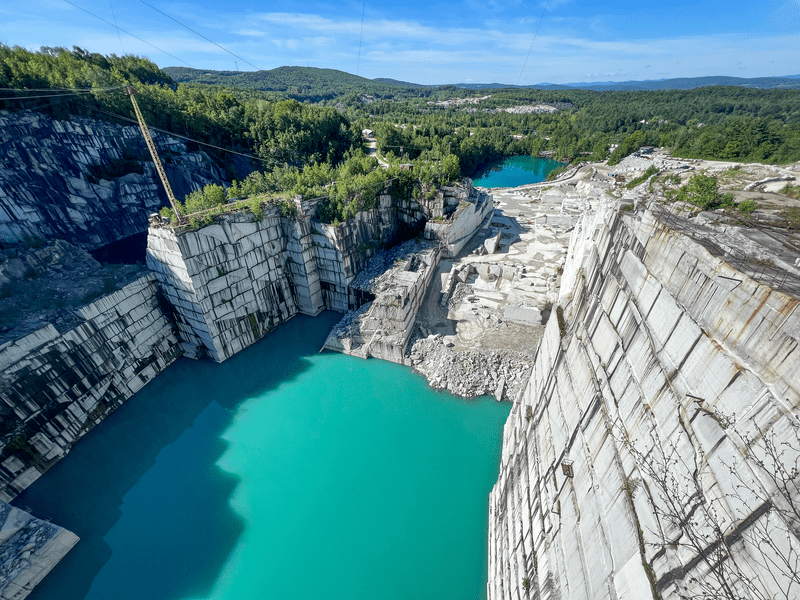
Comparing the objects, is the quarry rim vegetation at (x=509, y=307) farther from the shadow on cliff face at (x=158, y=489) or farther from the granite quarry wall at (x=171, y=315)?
the shadow on cliff face at (x=158, y=489)

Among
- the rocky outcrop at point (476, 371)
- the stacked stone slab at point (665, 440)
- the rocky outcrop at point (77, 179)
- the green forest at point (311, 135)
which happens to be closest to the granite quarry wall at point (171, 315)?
the green forest at point (311, 135)

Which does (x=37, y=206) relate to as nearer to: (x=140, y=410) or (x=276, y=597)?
(x=140, y=410)

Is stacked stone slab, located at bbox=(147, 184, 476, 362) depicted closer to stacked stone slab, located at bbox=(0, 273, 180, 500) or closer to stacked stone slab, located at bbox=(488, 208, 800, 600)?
stacked stone slab, located at bbox=(0, 273, 180, 500)

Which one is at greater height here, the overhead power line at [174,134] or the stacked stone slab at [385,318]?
the overhead power line at [174,134]

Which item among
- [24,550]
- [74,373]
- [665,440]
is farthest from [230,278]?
[665,440]

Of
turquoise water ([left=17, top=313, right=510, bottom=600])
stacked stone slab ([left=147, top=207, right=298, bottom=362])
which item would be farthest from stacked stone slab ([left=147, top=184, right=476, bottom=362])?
turquoise water ([left=17, top=313, right=510, bottom=600])
